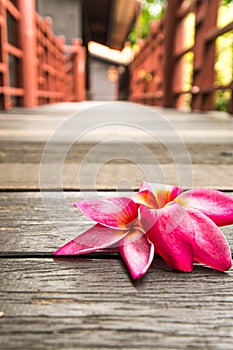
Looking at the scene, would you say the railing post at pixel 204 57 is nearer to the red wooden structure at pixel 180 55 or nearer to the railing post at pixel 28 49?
the red wooden structure at pixel 180 55

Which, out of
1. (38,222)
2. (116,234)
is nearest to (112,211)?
(116,234)

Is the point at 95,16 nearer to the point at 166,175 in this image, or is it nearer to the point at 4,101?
the point at 4,101

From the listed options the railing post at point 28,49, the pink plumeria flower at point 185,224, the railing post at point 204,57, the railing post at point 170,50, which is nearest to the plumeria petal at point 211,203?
the pink plumeria flower at point 185,224

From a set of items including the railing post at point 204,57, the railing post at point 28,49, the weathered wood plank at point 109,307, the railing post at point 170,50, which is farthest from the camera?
the railing post at point 170,50

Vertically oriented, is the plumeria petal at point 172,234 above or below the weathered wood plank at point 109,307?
above

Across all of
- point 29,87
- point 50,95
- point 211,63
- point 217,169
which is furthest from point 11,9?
point 217,169
